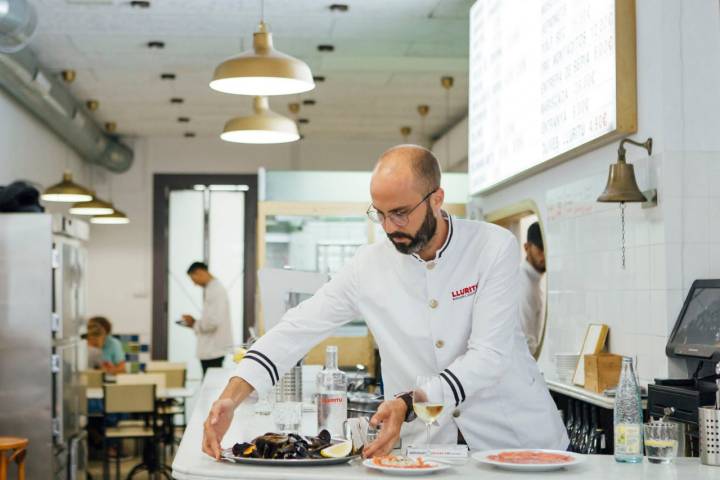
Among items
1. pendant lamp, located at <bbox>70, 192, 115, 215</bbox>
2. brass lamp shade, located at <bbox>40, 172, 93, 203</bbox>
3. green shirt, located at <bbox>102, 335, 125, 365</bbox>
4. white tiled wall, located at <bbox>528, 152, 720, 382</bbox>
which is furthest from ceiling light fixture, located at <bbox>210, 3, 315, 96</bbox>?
pendant lamp, located at <bbox>70, 192, 115, 215</bbox>

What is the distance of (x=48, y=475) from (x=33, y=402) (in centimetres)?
47

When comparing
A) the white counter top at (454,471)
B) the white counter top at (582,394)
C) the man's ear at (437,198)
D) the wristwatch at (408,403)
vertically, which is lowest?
the white counter top at (582,394)

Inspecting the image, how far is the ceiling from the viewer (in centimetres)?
736

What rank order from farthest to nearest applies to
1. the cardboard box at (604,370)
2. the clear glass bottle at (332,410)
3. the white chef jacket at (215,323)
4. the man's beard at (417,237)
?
1. the white chef jacket at (215,323)
2. the cardboard box at (604,370)
3. the clear glass bottle at (332,410)
4. the man's beard at (417,237)

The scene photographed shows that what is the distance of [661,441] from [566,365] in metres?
2.50

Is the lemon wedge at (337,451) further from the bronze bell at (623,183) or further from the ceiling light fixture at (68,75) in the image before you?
the ceiling light fixture at (68,75)

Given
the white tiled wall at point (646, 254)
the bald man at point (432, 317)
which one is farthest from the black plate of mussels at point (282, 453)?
the white tiled wall at point (646, 254)

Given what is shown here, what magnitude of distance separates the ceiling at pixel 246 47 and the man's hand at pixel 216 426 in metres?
5.06

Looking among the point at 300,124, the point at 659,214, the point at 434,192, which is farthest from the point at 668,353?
the point at 300,124

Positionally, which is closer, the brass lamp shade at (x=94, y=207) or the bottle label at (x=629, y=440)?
the bottle label at (x=629, y=440)

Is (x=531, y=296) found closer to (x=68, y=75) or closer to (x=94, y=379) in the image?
(x=94, y=379)

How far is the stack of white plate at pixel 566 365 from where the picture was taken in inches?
196

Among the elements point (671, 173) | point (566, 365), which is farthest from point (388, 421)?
point (566, 365)

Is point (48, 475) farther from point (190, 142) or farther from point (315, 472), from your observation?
point (190, 142)
